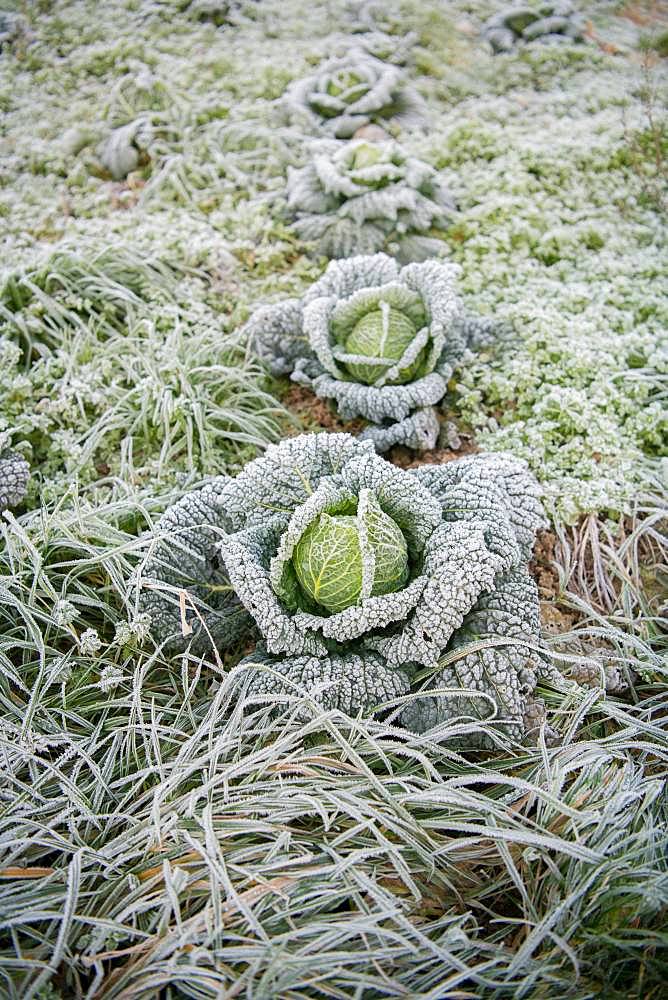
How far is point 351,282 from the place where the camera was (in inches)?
122

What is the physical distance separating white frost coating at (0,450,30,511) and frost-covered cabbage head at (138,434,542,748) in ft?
2.23

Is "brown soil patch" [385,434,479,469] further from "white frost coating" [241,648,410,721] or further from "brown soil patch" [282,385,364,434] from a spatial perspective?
"white frost coating" [241,648,410,721]

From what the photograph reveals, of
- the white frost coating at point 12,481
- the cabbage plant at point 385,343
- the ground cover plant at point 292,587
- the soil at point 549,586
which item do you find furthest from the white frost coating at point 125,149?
the soil at point 549,586

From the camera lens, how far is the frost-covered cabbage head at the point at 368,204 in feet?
11.8

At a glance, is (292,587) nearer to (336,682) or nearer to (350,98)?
(336,682)

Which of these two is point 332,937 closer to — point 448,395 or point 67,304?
point 448,395

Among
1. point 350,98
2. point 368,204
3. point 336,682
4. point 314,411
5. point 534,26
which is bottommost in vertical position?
point 336,682

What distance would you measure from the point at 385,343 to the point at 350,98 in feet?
7.52

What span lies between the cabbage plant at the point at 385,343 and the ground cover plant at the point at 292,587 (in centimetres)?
16

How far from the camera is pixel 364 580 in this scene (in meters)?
2.04

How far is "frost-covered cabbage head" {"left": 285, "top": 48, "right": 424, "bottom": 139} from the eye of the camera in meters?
4.24

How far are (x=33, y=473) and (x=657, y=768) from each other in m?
2.56

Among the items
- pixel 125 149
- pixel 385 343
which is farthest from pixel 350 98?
pixel 385 343

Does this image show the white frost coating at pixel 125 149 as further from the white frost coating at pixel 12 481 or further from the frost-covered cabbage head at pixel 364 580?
the frost-covered cabbage head at pixel 364 580
